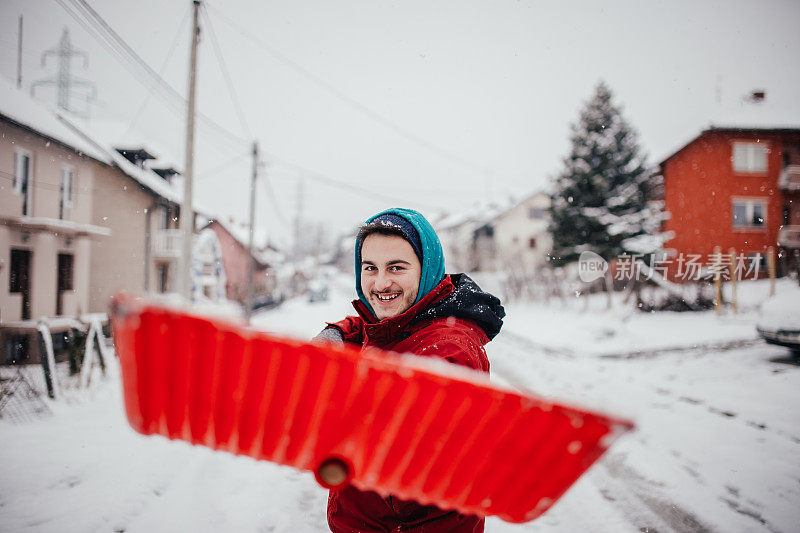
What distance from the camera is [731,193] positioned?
14016mm

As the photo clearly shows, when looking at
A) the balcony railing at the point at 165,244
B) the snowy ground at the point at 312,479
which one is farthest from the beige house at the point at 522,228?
the balcony railing at the point at 165,244


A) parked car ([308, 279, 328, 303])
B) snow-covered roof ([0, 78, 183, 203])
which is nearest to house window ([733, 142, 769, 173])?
snow-covered roof ([0, 78, 183, 203])

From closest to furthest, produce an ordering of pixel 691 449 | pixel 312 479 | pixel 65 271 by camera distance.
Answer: pixel 312 479 → pixel 65 271 → pixel 691 449

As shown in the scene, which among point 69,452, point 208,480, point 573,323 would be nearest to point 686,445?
point 208,480

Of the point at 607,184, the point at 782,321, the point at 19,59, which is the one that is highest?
the point at 607,184

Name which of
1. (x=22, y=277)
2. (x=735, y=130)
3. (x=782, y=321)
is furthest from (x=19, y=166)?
(x=735, y=130)

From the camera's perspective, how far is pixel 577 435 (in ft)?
1.96

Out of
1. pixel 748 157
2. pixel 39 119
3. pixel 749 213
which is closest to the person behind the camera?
pixel 39 119

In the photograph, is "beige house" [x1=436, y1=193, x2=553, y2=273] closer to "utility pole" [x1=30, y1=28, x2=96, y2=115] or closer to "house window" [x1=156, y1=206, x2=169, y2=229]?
"house window" [x1=156, y1=206, x2=169, y2=229]

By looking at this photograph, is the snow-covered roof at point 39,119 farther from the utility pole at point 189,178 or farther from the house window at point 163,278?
the house window at point 163,278

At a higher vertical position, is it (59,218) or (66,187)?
(66,187)

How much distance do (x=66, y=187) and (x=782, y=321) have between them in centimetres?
1040

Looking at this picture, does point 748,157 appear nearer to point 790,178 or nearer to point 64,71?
point 790,178

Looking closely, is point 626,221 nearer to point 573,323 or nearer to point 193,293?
point 573,323
